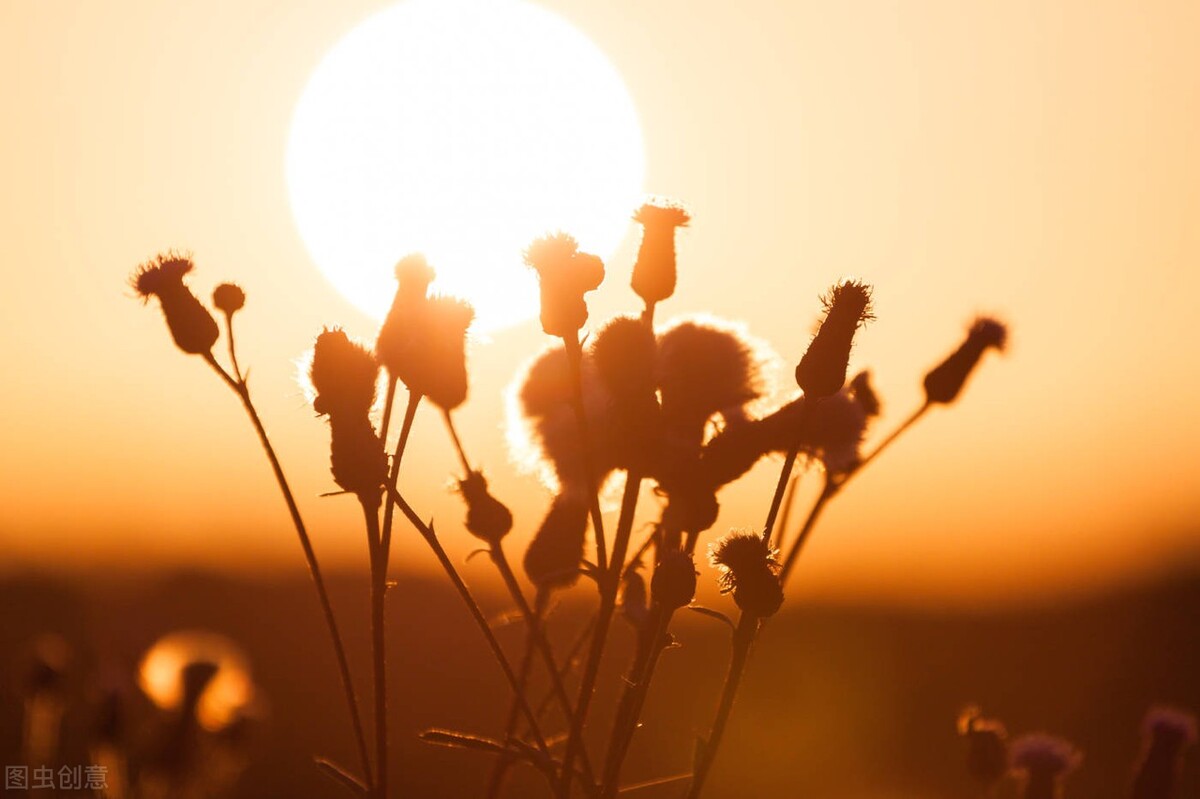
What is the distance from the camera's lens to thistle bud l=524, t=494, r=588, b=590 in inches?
106

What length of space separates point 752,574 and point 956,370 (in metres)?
1.00

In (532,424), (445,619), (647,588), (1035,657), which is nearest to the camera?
(647,588)

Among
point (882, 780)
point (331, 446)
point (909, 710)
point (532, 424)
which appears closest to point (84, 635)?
point (532, 424)

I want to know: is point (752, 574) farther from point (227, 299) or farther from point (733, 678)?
point (227, 299)

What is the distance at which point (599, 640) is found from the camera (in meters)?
2.14

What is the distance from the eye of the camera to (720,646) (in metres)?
20.0

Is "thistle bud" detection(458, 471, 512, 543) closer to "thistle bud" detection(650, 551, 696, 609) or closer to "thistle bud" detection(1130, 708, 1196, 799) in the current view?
"thistle bud" detection(650, 551, 696, 609)

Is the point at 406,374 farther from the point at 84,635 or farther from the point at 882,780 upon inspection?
the point at 882,780

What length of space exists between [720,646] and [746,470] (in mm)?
18150

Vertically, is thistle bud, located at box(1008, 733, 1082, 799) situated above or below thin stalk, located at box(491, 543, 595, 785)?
below

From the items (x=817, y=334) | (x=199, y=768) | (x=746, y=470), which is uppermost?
(x=817, y=334)

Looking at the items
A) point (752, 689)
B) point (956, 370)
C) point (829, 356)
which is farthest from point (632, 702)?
point (752, 689)

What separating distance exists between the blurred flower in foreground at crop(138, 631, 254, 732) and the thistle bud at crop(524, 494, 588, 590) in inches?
35.9

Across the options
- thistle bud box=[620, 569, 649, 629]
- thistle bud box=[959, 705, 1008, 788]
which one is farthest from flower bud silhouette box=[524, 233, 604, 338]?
thistle bud box=[959, 705, 1008, 788]
